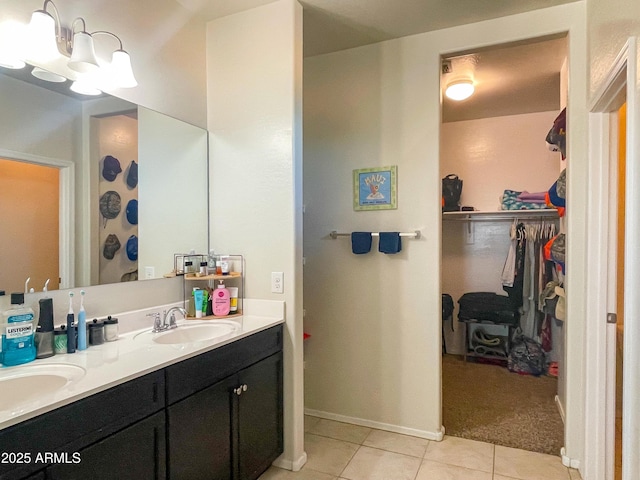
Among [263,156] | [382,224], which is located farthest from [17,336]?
[382,224]

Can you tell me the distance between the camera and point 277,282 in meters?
2.28

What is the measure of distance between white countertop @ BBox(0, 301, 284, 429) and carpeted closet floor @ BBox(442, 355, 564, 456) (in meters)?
1.87

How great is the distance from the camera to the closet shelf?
408 cm

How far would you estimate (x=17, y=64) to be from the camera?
1561mm

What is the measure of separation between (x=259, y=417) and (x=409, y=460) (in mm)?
1016

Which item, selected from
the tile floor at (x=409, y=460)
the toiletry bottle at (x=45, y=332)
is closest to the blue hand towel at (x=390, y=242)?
the tile floor at (x=409, y=460)

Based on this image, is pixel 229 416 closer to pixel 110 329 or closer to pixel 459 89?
pixel 110 329

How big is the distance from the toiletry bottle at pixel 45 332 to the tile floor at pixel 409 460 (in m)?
1.36

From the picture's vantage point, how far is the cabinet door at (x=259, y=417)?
1905mm

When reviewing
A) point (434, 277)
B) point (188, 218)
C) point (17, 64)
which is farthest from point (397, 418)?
point (17, 64)

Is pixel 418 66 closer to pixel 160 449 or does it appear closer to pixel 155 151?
pixel 155 151

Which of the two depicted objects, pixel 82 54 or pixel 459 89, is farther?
pixel 459 89

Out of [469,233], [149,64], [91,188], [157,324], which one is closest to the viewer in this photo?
[91,188]

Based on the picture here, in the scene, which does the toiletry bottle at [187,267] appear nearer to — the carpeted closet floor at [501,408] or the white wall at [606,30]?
the carpeted closet floor at [501,408]
